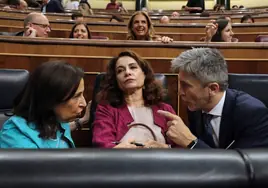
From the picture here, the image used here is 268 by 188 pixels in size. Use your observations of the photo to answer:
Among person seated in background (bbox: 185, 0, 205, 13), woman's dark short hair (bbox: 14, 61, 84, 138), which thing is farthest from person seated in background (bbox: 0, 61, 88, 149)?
person seated in background (bbox: 185, 0, 205, 13)

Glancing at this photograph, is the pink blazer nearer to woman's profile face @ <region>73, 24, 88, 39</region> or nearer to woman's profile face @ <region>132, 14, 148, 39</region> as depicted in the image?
woman's profile face @ <region>132, 14, 148, 39</region>

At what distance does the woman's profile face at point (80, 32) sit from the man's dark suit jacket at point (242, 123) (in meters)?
1.54

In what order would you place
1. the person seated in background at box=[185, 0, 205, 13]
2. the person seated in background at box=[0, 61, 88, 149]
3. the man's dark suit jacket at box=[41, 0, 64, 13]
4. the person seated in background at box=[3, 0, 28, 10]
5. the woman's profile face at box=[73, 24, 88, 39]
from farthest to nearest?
the person seated in background at box=[185, 0, 205, 13] < the person seated in background at box=[3, 0, 28, 10] < the man's dark suit jacket at box=[41, 0, 64, 13] < the woman's profile face at box=[73, 24, 88, 39] < the person seated in background at box=[0, 61, 88, 149]

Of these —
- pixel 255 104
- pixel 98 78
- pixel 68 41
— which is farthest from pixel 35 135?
pixel 68 41

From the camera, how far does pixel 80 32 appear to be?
7.68ft

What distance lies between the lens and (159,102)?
132 cm

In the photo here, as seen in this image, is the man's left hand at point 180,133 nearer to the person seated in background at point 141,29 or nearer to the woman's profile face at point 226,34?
the person seated in background at point 141,29

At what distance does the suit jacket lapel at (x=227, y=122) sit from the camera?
91cm

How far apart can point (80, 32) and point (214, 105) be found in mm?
1565

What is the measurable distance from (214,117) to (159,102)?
385mm

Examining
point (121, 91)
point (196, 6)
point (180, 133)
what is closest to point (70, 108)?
point (180, 133)

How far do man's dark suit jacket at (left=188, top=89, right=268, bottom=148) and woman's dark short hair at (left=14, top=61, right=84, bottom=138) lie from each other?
1.12ft

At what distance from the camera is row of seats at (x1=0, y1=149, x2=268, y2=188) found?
43cm

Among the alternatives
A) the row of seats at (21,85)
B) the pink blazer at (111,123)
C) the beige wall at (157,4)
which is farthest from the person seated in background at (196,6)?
the pink blazer at (111,123)
